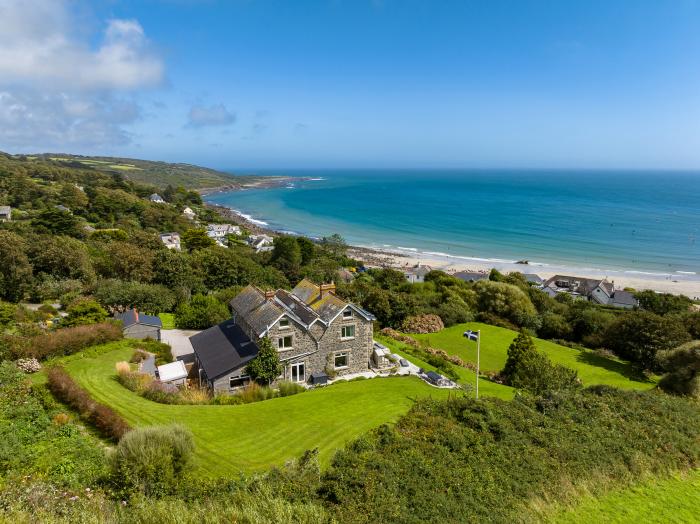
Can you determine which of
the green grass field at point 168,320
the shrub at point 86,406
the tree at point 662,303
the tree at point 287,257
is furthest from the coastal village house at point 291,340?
the tree at point 662,303

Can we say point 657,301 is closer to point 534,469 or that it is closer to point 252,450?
point 534,469

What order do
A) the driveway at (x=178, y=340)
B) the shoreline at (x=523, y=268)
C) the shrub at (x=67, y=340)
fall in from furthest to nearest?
the shoreline at (x=523, y=268) → the driveway at (x=178, y=340) → the shrub at (x=67, y=340)

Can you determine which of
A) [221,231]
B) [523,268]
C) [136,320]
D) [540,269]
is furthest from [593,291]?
[221,231]

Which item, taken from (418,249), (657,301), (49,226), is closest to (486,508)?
(657,301)

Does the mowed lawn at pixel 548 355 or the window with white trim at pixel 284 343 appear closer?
the window with white trim at pixel 284 343

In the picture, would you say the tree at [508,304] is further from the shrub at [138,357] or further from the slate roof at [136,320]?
the shrub at [138,357]

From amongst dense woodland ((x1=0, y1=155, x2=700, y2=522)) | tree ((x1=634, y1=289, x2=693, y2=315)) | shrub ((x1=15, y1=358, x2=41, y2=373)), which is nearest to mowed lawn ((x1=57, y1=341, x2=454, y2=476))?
shrub ((x1=15, y1=358, x2=41, y2=373))

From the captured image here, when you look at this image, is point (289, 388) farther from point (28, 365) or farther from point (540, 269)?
point (540, 269)
